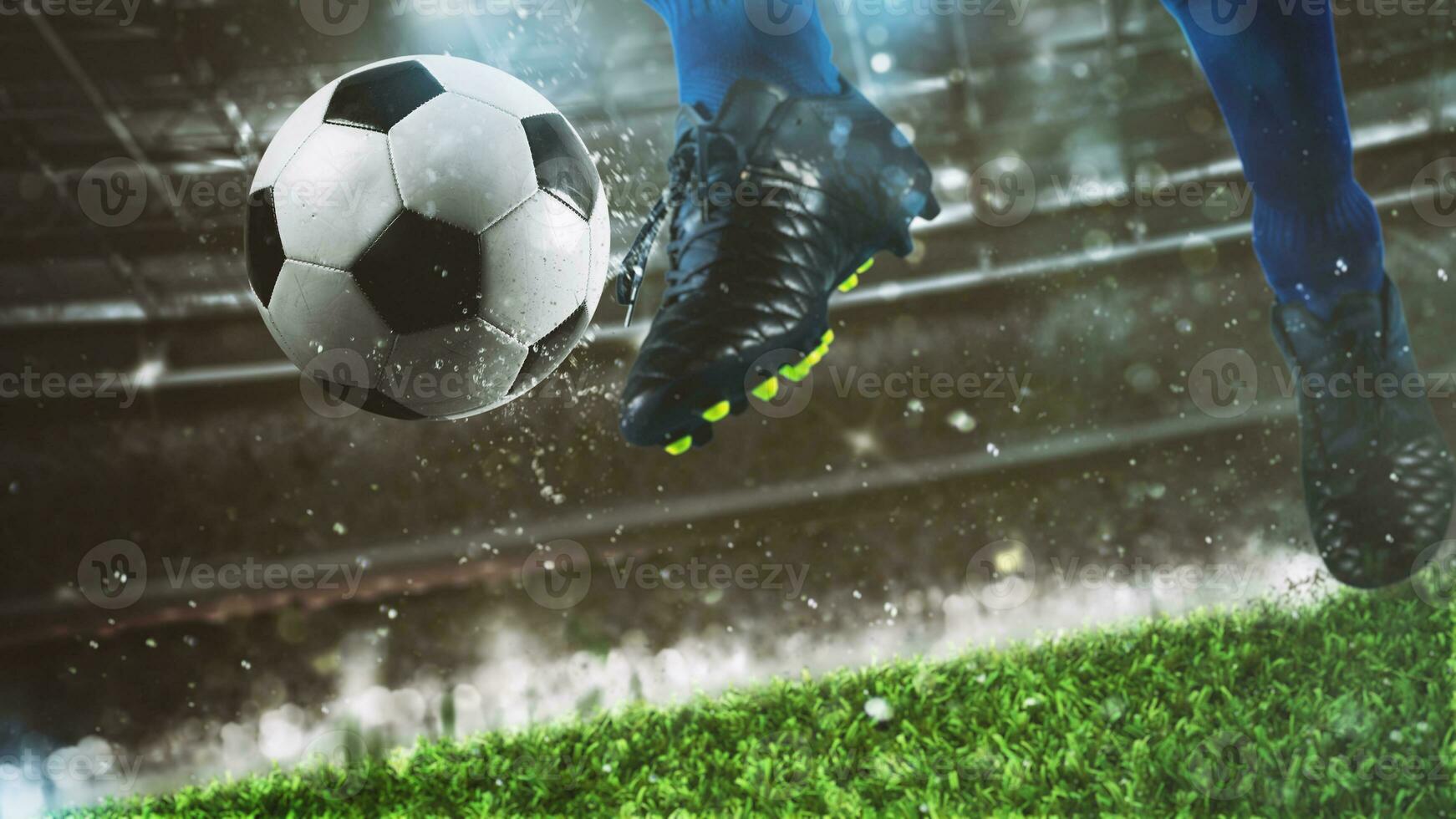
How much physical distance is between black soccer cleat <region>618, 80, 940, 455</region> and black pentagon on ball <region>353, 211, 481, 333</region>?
0.81 ft

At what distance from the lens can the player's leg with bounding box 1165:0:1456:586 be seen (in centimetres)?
132

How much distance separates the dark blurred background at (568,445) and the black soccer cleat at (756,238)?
576mm

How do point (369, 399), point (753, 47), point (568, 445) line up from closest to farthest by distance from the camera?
1. point (369, 399)
2. point (753, 47)
3. point (568, 445)

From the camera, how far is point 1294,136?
1329mm

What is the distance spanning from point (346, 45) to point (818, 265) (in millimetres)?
1581

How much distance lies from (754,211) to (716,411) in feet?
1.00

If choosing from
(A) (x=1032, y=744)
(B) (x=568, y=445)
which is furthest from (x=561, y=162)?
(A) (x=1032, y=744)

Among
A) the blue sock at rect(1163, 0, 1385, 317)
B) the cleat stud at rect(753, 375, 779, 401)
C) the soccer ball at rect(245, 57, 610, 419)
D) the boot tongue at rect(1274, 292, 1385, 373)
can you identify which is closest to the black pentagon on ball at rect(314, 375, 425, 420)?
the soccer ball at rect(245, 57, 610, 419)

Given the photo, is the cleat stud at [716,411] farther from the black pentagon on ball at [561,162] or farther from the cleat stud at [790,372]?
the black pentagon on ball at [561,162]

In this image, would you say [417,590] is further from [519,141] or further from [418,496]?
[519,141]

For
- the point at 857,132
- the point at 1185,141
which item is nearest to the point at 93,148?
the point at 857,132

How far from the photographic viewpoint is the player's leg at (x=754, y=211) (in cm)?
110

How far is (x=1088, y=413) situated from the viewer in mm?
1934

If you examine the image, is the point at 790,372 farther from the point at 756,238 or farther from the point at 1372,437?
the point at 1372,437
